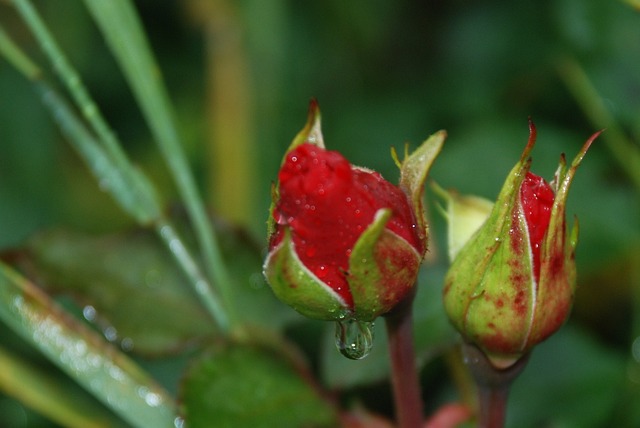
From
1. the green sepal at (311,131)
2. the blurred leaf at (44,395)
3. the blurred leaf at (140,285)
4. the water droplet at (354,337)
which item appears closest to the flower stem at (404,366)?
the water droplet at (354,337)

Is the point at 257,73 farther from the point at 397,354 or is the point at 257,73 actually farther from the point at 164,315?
the point at 397,354

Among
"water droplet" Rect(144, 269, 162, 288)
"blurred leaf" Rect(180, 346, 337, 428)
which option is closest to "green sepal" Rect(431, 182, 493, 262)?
"blurred leaf" Rect(180, 346, 337, 428)

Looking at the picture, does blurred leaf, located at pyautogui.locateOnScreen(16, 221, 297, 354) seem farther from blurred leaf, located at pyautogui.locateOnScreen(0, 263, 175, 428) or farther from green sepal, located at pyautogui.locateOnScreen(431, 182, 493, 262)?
green sepal, located at pyautogui.locateOnScreen(431, 182, 493, 262)

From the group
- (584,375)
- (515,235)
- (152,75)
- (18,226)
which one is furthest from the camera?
(18,226)

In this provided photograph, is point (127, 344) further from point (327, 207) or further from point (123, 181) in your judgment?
point (327, 207)

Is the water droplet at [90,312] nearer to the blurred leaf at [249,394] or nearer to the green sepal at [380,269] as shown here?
the blurred leaf at [249,394]

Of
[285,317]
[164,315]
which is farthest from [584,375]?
[164,315]

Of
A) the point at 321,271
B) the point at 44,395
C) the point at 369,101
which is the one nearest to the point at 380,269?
the point at 321,271
